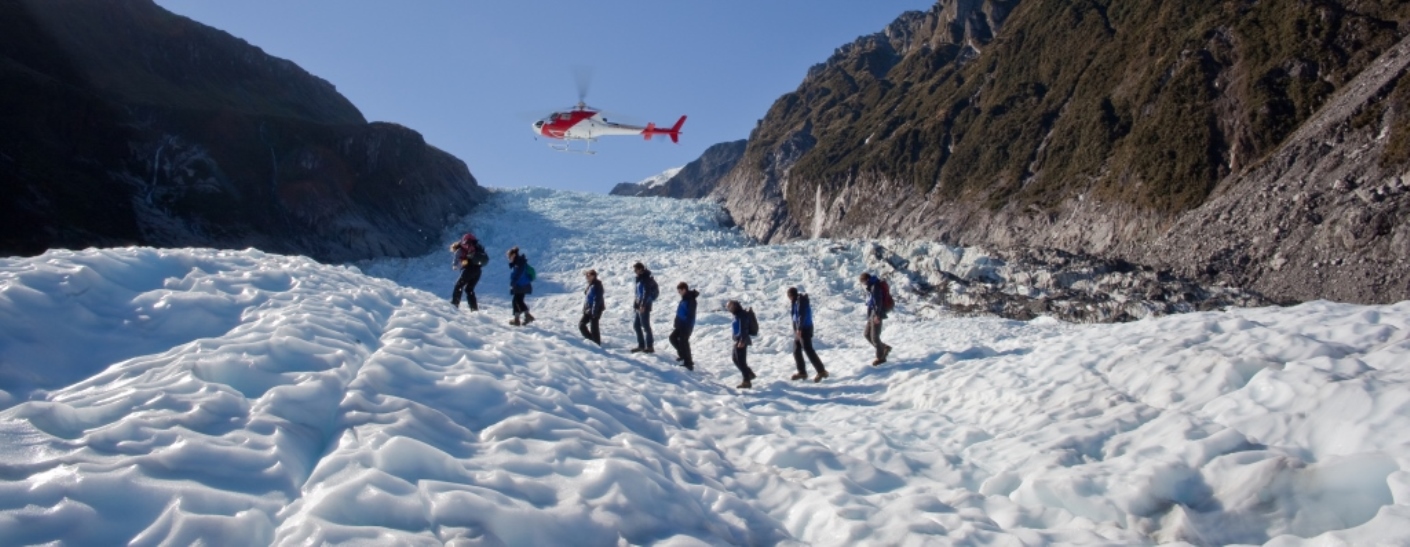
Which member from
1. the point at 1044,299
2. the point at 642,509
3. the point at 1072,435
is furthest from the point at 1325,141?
the point at 642,509

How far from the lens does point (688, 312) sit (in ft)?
42.0

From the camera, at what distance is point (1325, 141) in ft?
80.8

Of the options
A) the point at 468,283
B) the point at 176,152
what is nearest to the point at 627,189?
the point at 176,152

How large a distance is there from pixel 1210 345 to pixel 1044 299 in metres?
13.3

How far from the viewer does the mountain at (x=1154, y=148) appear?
2234cm

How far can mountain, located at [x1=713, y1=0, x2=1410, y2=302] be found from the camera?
73.3ft

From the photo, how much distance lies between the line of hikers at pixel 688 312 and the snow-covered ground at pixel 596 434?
→ 6.94 feet

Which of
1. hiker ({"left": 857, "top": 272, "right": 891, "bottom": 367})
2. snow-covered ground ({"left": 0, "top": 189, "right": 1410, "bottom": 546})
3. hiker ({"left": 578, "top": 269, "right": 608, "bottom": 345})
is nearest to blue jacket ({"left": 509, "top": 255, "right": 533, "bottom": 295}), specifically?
hiker ({"left": 578, "top": 269, "right": 608, "bottom": 345})

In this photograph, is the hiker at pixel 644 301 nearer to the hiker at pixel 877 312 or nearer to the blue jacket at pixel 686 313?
the blue jacket at pixel 686 313

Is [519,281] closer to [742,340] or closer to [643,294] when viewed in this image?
[643,294]

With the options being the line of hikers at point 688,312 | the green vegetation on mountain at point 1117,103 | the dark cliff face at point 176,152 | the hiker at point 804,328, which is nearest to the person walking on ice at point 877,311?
the line of hikers at point 688,312

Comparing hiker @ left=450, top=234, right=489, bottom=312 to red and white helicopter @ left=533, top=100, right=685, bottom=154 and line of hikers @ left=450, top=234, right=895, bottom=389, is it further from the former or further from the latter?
red and white helicopter @ left=533, top=100, right=685, bottom=154

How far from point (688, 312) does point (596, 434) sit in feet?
22.0

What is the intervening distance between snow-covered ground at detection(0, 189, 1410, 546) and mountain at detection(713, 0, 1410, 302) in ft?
56.3
